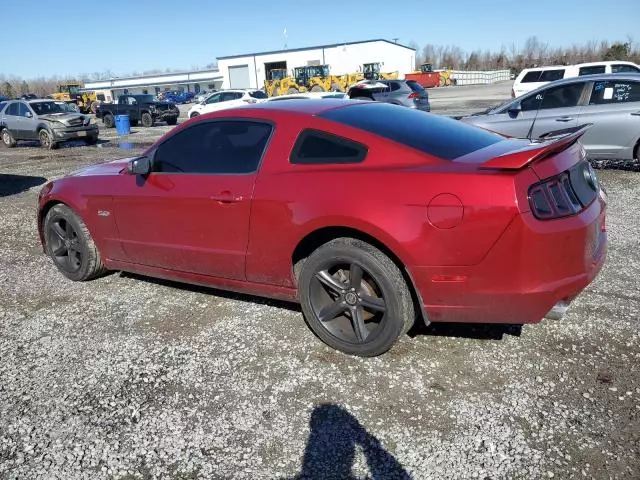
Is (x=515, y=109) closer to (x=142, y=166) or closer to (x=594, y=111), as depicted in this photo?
(x=594, y=111)

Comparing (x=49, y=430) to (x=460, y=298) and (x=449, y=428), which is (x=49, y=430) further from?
(x=460, y=298)

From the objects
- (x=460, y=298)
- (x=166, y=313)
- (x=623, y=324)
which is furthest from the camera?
(x=166, y=313)

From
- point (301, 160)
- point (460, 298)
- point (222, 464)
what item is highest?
point (301, 160)

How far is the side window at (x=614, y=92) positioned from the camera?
7754 mm

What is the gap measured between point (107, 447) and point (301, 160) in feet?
6.28

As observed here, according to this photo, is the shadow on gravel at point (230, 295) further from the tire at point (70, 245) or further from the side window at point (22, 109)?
the side window at point (22, 109)

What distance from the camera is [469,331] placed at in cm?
339

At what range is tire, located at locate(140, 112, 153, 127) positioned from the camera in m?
24.3

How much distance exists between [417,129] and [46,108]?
1769cm

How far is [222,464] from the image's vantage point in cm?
233

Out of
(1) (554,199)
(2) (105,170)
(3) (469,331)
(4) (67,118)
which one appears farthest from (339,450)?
(4) (67,118)

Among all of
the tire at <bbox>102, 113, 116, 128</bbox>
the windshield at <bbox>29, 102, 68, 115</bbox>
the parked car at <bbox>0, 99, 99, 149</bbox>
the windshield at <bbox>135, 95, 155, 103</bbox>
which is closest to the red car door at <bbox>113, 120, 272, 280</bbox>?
the parked car at <bbox>0, 99, 99, 149</bbox>

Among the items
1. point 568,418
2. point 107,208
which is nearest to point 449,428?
point 568,418

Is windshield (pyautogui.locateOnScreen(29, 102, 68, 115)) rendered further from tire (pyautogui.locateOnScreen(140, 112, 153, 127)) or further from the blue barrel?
tire (pyautogui.locateOnScreen(140, 112, 153, 127))
